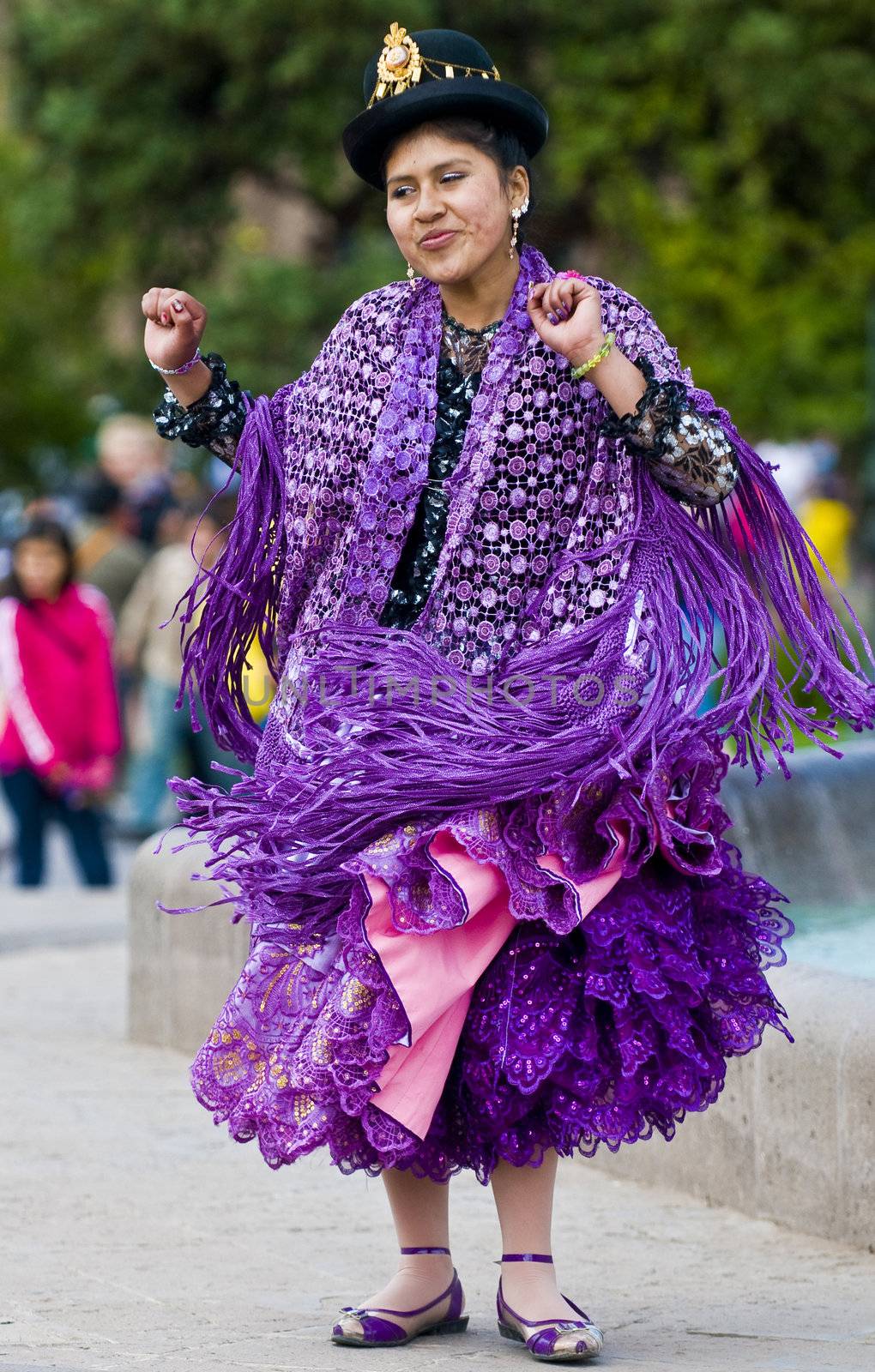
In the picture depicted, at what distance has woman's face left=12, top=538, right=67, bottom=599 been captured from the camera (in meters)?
9.59

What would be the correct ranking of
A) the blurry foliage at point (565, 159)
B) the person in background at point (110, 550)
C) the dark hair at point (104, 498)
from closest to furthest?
the person in background at point (110, 550), the dark hair at point (104, 498), the blurry foliage at point (565, 159)

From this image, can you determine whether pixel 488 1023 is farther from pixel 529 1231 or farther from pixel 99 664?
pixel 99 664

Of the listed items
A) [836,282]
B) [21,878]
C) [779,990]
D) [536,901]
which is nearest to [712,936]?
[536,901]

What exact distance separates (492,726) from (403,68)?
1.05 m

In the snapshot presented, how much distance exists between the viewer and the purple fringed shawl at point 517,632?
3.52 meters

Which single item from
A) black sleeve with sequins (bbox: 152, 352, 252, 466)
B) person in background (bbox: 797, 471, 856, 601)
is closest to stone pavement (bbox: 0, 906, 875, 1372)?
black sleeve with sequins (bbox: 152, 352, 252, 466)

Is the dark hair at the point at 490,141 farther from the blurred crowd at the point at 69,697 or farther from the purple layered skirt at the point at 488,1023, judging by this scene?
the blurred crowd at the point at 69,697

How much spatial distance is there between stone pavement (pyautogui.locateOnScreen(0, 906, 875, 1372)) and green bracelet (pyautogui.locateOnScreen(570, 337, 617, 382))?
1510 millimetres

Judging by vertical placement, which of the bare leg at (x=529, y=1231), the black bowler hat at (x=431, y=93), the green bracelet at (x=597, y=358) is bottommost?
the bare leg at (x=529, y=1231)

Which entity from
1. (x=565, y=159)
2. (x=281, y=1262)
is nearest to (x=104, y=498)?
(x=281, y=1262)

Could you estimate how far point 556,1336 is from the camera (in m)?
3.59

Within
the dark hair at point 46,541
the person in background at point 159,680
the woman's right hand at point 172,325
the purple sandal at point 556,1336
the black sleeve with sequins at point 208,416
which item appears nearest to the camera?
the purple sandal at point 556,1336

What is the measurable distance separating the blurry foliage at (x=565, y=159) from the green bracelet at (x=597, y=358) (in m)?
18.1

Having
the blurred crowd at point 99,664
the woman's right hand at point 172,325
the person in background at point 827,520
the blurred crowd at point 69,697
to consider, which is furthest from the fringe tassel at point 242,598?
the person in background at point 827,520
